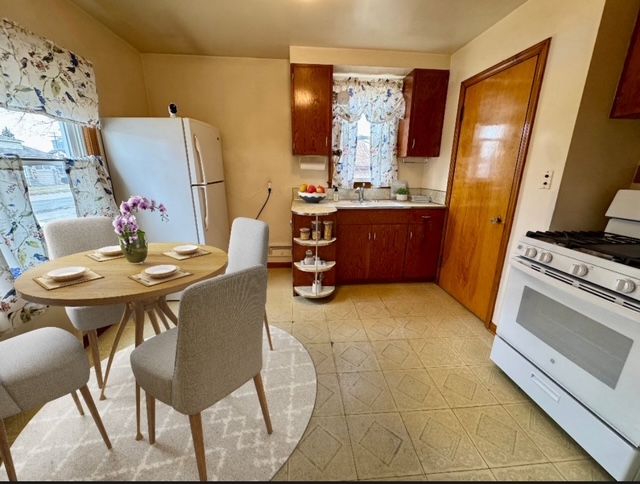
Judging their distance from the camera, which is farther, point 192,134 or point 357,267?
point 357,267

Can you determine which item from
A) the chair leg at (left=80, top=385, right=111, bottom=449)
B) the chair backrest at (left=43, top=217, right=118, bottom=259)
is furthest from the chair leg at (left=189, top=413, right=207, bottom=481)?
the chair backrest at (left=43, top=217, right=118, bottom=259)

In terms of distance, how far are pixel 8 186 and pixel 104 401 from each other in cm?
135

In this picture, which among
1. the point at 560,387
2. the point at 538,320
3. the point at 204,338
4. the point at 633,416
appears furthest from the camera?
the point at 538,320

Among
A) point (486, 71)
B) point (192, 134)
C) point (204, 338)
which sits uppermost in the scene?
point (486, 71)

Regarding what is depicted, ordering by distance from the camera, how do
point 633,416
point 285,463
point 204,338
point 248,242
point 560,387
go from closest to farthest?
point 204,338 → point 633,416 → point 285,463 → point 560,387 → point 248,242

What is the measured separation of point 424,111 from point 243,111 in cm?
205

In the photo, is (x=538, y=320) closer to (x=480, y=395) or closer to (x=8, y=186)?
(x=480, y=395)

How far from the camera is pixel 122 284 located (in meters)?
1.19

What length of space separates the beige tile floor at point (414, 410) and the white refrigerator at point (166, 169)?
960mm

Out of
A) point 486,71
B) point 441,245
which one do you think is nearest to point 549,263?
point 441,245

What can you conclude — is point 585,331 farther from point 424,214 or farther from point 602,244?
point 424,214

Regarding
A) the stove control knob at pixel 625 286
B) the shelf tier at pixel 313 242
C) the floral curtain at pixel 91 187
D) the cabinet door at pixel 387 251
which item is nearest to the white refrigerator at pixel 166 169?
the floral curtain at pixel 91 187

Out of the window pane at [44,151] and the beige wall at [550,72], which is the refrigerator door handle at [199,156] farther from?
the beige wall at [550,72]

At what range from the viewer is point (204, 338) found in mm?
909
